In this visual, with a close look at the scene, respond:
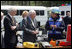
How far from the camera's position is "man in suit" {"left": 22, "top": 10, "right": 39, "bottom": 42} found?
3260 mm

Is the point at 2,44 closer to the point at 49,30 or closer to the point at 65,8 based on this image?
the point at 49,30

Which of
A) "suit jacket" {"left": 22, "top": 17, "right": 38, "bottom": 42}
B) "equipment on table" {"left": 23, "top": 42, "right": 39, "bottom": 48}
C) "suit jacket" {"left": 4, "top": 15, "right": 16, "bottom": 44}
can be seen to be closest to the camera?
"equipment on table" {"left": 23, "top": 42, "right": 39, "bottom": 48}

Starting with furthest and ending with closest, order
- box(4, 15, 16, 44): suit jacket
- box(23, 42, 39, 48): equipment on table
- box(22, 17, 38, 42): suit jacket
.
A: box(22, 17, 38, 42): suit jacket
box(4, 15, 16, 44): suit jacket
box(23, 42, 39, 48): equipment on table

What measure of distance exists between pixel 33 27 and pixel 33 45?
0.42m

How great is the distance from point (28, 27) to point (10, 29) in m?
0.32

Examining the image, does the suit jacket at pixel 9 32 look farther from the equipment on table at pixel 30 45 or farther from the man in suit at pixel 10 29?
the equipment on table at pixel 30 45

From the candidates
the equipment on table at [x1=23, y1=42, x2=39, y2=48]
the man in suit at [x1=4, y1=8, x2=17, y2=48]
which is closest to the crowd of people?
the man in suit at [x1=4, y1=8, x2=17, y2=48]

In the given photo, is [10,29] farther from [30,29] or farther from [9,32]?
[30,29]

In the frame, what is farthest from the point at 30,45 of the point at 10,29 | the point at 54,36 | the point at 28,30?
the point at 54,36

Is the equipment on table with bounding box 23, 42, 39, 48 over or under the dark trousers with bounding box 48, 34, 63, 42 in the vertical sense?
under

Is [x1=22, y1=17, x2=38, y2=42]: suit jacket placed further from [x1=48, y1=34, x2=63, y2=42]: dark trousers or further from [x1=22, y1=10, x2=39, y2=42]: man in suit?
[x1=48, y1=34, x2=63, y2=42]: dark trousers

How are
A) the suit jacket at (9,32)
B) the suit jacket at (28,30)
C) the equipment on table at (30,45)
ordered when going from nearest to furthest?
the equipment on table at (30,45)
the suit jacket at (9,32)
the suit jacket at (28,30)

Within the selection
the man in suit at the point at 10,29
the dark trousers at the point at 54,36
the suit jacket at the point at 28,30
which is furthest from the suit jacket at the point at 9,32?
the dark trousers at the point at 54,36

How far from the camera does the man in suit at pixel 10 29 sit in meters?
3.12
